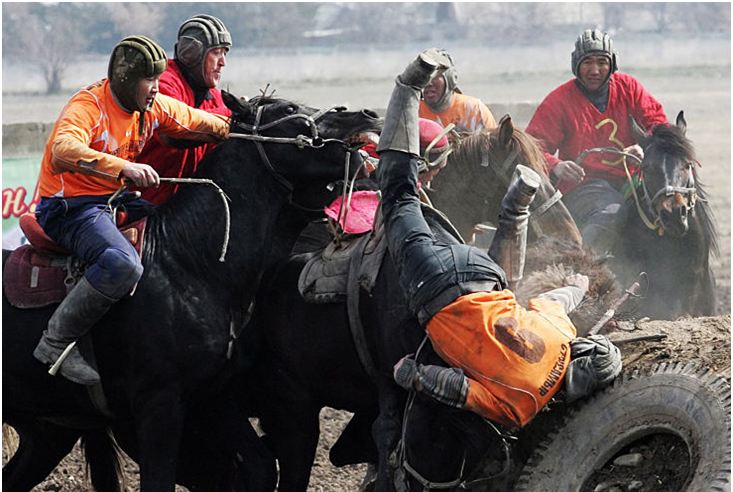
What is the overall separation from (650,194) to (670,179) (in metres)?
0.20

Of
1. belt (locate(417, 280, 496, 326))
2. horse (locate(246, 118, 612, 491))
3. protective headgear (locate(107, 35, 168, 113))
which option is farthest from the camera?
protective headgear (locate(107, 35, 168, 113))

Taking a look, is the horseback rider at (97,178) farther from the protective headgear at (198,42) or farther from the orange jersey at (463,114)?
the orange jersey at (463,114)

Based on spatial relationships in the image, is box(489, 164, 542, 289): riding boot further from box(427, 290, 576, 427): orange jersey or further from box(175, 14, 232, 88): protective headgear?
box(175, 14, 232, 88): protective headgear

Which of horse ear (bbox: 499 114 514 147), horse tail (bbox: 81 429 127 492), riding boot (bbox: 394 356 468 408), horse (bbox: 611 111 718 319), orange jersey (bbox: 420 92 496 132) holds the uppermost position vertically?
horse ear (bbox: 499 114 514 147)

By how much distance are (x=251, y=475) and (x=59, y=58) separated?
3372 cm

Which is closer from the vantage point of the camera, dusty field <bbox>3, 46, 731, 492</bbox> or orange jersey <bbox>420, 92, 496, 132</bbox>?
dusty field <bbox>3, 46, 731, 492</bbox>

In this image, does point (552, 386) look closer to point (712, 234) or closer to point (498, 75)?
point (712, 234)

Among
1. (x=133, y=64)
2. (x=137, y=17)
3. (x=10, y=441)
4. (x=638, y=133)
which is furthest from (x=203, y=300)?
(x=137, y=17)

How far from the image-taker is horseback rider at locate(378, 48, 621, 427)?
451cm

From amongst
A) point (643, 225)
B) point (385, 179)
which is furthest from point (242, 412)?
point (643, 225)

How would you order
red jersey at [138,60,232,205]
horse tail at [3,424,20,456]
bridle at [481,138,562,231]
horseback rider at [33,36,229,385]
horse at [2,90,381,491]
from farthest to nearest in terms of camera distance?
horse tail at [3,424,20,456]
bridle at [481,138,562,231]
red jersey at [138,60,232,205]
horse at [2,90,381,491]
horseback rider at [33,36,229,385]

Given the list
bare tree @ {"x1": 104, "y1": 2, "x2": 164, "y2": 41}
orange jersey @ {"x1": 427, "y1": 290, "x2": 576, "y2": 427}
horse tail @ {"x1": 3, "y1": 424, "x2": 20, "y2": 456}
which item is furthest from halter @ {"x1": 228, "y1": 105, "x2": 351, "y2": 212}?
bare tree @ {"x1": 104, "y1": 2, "x2": 164, "y2": 41}

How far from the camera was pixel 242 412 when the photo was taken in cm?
585

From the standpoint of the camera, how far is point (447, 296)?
4.60 meters
